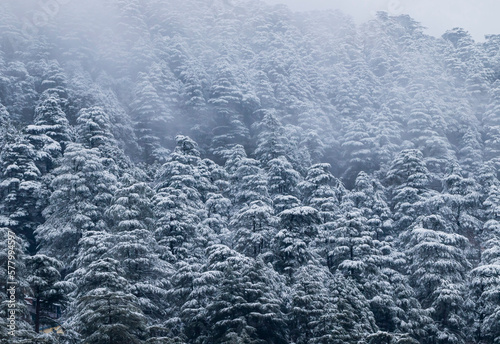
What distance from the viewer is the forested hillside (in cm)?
2511

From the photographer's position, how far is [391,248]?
3556 cm

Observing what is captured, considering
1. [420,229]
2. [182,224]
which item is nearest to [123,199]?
[182,224]

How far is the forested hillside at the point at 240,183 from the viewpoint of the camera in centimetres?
2511

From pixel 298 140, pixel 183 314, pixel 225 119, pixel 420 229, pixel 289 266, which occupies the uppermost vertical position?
pixel 225 119

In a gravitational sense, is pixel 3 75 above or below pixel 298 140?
above

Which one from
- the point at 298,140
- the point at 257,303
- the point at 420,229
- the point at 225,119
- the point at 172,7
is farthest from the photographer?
the point at 172,7

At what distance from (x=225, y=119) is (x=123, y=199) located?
3849 centimetres

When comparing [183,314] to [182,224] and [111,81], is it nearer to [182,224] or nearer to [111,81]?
[182,224]

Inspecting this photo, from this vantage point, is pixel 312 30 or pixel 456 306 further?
pixel 312 30

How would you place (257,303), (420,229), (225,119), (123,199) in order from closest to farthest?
1. (257,303)
2. (123,199)
3. (420,229)
4. (225,119)

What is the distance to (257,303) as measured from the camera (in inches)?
979

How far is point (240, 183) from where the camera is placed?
41281 millimetres

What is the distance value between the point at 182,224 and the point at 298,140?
3110 centimetres

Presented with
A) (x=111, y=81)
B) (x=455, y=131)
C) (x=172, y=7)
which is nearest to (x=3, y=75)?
(x=111, y=81)
